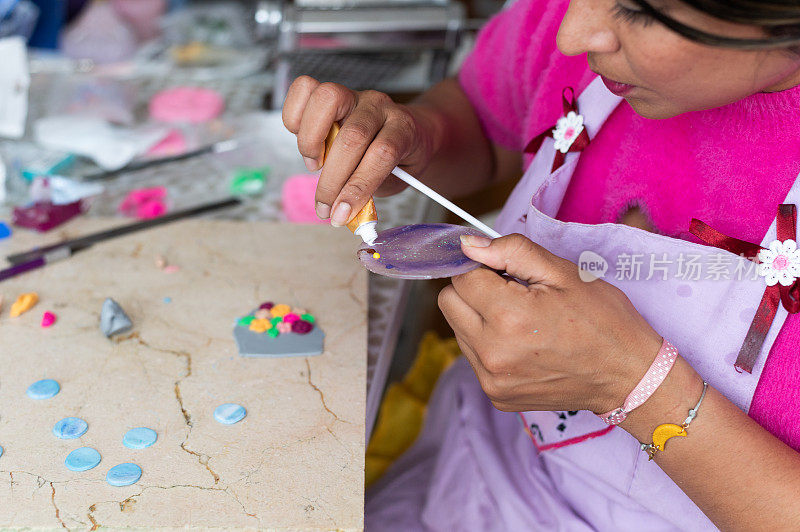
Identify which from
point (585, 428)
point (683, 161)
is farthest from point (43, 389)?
point (683, 161)

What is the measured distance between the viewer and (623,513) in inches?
33.6

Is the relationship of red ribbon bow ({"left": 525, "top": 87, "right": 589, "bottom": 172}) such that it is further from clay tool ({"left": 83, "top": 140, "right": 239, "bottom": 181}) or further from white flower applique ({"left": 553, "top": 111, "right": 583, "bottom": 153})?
clay tool ({"left": 83, "top": 140, "right": 239, "bottom": 181})

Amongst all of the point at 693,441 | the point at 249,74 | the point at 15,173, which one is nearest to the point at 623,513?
the point at 693,441

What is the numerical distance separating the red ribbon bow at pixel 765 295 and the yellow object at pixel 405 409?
0.68 m

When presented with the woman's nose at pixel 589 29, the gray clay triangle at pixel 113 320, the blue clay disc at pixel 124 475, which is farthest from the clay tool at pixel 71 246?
the woman's nose at pixel 589 29

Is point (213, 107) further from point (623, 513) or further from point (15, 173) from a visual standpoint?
point (623, 513)

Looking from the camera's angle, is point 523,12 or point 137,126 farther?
point 137,126

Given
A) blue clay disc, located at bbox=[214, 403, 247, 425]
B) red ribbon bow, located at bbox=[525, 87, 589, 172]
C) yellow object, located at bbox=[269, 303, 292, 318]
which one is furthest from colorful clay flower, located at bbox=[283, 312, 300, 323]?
red ribbon bow, located at bbox=[525, 87, 589, 172]

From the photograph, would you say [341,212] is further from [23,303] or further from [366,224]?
[23,303]

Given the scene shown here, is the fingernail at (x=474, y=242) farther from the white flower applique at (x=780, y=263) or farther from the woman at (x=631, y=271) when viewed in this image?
the white flower applique at (x=780, y=263)

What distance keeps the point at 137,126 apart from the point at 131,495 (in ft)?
3.19

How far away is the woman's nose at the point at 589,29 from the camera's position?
0.62 metres

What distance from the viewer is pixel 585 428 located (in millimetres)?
862

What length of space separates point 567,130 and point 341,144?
30 centimetres
